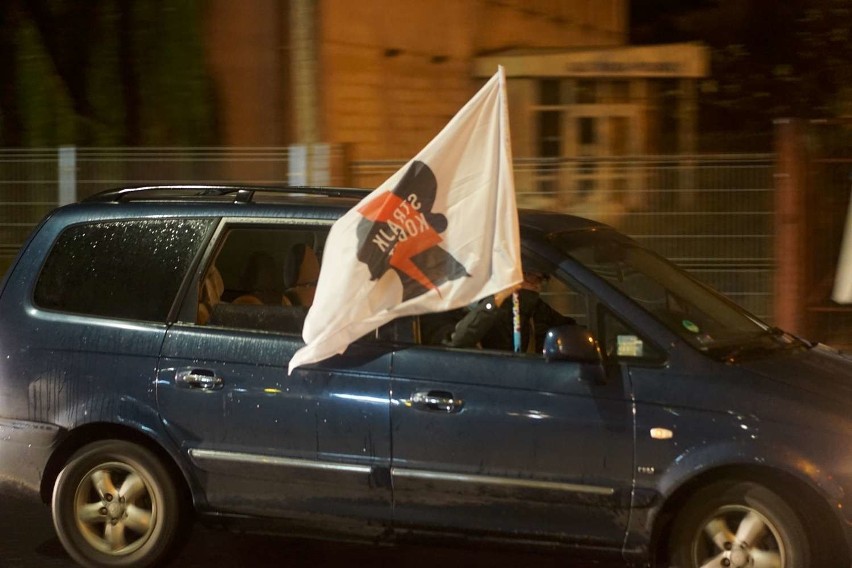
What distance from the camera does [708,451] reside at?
4.91m

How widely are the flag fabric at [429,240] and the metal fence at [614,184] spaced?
4468 mm

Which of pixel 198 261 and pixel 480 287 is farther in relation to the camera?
pixel 198 261

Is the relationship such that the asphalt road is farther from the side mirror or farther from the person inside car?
the side mirror

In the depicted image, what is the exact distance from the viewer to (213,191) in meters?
6.30

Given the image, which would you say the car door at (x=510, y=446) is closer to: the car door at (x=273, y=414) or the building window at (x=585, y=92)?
the car door at (x=273, y=414)

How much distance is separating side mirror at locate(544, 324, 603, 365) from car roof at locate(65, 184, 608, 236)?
540mm

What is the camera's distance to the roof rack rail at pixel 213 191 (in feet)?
19.8

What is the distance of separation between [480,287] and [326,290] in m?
0.62

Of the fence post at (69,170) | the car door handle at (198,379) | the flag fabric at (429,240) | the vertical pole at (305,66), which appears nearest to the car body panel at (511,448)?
the flag fabric at (429,240)

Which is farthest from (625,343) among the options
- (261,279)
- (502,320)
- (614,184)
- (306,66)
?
(306,66)

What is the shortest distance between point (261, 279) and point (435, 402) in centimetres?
121

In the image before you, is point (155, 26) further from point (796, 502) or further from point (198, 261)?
point (796, 502)

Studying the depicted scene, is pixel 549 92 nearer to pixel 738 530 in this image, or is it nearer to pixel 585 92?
pixel 585 92

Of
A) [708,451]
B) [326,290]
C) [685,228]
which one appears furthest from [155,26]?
[708,451]
